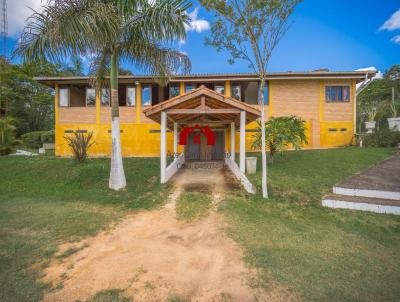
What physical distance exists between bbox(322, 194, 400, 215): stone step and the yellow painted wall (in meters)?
9.76

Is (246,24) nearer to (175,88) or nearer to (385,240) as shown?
(385,240)

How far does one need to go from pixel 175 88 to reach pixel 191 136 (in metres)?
3.88

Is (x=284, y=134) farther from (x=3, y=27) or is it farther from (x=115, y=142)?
(x=3, y=27)

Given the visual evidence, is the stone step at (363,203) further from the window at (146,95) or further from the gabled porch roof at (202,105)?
the window at (146,95)

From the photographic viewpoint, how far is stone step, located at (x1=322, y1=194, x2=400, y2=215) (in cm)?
573

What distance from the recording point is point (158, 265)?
134 inches

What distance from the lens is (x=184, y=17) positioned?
6973 mm

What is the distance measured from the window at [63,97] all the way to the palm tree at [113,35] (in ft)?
30.5

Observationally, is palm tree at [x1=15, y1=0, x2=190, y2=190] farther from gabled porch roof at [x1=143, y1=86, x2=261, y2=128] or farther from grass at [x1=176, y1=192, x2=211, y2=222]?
grass at [x1=176, y1=192, x2=211, y2=222]

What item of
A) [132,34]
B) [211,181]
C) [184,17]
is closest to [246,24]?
[184,17]

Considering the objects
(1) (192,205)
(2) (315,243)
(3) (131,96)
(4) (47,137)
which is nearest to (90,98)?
(3) (131,96)

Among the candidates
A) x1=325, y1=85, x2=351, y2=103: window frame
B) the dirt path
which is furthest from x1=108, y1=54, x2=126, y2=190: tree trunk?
x1=325, y1=85, x2=351, y2=103: window frame

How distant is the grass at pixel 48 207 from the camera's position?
10.6 ft

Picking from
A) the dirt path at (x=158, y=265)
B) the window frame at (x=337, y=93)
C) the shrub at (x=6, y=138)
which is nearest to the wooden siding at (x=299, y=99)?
the window frame at (x=337, y=93)
